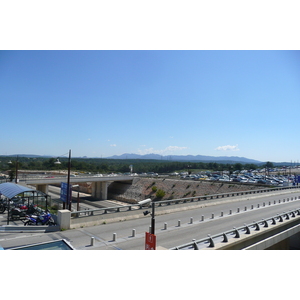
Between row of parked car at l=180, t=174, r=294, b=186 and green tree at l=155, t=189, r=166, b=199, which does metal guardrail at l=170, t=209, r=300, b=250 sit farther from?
green tree at l=155, t=189, r=166, b=199

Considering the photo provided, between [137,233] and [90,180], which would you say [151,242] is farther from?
[90,180]

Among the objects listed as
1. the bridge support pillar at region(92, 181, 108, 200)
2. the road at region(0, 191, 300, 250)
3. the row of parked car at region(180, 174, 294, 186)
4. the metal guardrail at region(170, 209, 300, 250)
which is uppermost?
the metal guardrail at region(170, 209, 300, 250)

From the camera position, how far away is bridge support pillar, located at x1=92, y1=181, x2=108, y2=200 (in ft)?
231

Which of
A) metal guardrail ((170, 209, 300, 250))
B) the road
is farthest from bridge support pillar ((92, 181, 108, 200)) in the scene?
metal guardrail ((170, 209, 300, 250))

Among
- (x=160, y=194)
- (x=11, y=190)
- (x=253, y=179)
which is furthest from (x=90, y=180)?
(x=11, y=190)

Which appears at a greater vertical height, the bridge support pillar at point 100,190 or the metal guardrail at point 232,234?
the metal guardrail at point 232,234

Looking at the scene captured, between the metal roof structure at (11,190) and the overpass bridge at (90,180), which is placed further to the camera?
the overpass bridge at (90,180)

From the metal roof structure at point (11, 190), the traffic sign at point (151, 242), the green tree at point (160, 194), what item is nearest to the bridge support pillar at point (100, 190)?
the green tree at point (160, 194)

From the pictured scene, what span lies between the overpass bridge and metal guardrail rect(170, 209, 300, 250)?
144 feet

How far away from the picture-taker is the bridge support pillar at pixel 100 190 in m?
70.4

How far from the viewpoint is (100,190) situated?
71.6 meters

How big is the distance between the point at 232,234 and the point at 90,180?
52310mm

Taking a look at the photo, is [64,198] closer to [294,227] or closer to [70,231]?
[70,231]

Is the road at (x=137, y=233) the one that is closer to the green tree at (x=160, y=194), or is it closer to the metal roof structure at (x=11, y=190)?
the metal roof structure at (x=11, y=190)
